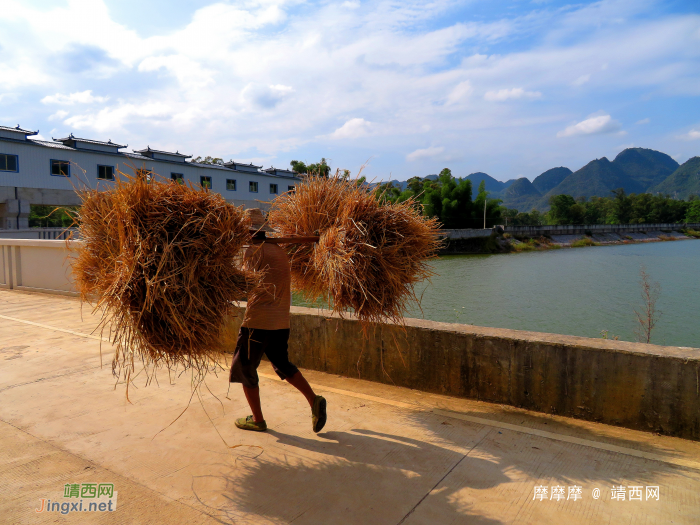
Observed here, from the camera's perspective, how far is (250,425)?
3.15m

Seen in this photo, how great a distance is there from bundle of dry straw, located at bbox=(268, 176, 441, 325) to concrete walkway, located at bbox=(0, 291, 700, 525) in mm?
859

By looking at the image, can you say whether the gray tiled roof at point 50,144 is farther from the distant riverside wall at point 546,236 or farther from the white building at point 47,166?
the distant riverside wall at point 546,236

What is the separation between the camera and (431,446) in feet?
9.61

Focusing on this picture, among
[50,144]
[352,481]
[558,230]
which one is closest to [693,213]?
[558,230]

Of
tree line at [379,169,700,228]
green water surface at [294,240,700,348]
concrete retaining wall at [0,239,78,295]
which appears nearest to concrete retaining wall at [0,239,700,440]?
green water surface at [294,240,700,348]

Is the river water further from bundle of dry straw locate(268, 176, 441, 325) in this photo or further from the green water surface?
bundle of dry straw locate(268, 176, 441, 325)

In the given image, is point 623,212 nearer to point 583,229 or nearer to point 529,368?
point 583,229

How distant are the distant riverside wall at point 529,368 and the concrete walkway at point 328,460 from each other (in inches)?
4.6

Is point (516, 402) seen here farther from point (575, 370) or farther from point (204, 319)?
point (204, 319)

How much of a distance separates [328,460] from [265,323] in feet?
2.96

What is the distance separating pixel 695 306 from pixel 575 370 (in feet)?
46.3

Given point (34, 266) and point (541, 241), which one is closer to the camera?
point (34, 266)

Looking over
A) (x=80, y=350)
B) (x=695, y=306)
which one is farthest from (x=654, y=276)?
(x=80, y=350)

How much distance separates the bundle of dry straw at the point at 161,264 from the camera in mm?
2305
